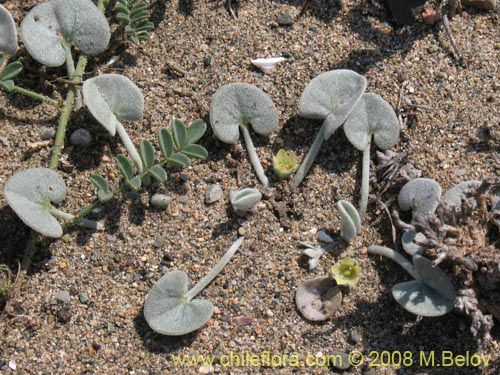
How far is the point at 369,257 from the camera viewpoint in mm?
2184

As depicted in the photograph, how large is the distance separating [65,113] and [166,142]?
0.42 metres

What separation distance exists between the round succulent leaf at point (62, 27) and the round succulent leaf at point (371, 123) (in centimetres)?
92

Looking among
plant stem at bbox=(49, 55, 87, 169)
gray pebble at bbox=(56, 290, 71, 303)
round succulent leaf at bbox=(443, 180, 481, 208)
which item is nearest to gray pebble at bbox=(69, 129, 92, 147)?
plant stem at bbox=(49, 55, 87, 169)

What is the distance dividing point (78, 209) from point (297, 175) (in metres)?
0.75

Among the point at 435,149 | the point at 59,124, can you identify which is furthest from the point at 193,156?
the point at 435,149

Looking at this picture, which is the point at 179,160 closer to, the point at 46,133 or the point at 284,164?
the point at 284,164

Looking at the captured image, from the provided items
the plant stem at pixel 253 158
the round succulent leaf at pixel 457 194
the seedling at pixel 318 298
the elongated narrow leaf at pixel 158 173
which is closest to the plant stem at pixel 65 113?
the elongated narrow leaf at pixel 158 173

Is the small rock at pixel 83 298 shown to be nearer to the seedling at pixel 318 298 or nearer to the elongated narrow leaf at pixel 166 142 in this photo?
the elongated narrow leaf at pixel 166 142

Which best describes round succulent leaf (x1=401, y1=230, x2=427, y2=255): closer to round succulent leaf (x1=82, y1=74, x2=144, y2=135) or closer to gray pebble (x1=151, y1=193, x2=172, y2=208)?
gray pebble (x1=151, y1=193, x2=172, y2=208)

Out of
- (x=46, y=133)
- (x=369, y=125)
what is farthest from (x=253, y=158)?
(x=46, y=133)

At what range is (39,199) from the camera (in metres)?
2.10

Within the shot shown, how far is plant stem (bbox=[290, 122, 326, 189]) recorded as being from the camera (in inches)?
88.3

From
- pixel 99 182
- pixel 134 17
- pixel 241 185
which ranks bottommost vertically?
pixel 241 185

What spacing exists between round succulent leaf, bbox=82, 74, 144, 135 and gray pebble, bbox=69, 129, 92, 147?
125 mm
